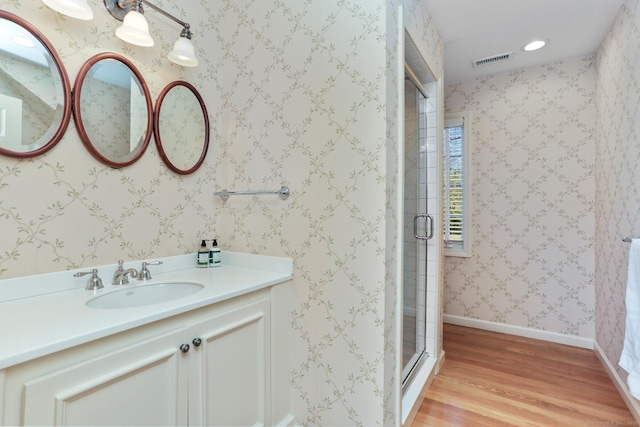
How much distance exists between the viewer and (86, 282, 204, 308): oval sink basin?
123 centimetres

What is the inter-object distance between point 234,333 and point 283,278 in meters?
0.35

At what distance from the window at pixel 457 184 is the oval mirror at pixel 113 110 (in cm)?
262

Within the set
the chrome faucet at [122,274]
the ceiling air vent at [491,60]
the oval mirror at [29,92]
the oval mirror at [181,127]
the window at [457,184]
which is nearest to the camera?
the oval mirror at [29,92]

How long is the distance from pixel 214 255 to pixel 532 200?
2704 mm

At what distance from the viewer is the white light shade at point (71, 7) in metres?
1.10

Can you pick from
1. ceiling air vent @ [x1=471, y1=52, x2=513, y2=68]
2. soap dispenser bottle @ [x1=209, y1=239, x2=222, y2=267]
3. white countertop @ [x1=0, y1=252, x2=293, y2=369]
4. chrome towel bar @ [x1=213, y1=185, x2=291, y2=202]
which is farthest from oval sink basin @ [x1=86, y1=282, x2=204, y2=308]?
ceiling air vent @ [x1=471, y1=52, x2=513, y2=68]

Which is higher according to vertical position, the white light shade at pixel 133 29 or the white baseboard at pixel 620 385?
the white light shade at pixel 133 29

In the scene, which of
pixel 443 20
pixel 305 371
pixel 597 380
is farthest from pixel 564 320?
pixel 443 20

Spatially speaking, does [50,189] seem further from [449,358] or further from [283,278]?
[449,358]

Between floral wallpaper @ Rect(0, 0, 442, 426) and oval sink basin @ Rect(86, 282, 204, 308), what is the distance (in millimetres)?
192

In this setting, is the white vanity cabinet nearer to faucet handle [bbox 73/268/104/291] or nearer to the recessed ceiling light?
faucet handle [bbox 73/268/104/291]

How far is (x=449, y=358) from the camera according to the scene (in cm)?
238

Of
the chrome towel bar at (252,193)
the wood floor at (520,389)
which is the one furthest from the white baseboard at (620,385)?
the chrome towel bar at (252,193)

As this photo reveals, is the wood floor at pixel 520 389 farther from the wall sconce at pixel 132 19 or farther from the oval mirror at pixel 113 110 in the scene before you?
the wall sconce at pixel 132 19
